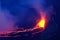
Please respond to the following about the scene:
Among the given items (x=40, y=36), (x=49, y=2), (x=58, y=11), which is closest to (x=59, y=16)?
(x=58, y=11)

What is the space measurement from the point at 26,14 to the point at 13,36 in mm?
255

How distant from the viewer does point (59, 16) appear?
1581mm

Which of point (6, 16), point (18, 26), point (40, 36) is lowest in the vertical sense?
point (40, 36)

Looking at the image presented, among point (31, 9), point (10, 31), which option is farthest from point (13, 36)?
point (31, 9)

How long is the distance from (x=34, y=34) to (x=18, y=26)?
0.18 meters

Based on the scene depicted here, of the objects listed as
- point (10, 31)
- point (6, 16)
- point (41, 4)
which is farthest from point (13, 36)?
point (41, 4)

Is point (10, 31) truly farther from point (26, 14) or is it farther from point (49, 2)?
point (49, 2)

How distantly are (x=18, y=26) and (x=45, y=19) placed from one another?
0.93 ft

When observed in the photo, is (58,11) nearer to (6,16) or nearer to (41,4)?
(41,4)

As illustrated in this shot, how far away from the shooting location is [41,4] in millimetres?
1574

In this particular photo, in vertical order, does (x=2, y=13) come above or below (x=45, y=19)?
above

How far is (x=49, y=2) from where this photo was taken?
5.16 feet

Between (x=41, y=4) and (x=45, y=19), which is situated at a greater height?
(x=41, y=4)

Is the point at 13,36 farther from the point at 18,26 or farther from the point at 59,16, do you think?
the point at 59,16
